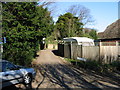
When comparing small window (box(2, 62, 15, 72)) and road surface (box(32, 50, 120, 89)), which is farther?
road surface (box(32, 50, 120, 89))

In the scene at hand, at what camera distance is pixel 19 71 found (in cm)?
615

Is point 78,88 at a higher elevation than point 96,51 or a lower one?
lower

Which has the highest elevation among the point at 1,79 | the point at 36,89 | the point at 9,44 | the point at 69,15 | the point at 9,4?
the point at 69,15

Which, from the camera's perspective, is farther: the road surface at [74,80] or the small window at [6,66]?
the road surface at [74,80]

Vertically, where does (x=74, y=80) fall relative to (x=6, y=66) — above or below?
below

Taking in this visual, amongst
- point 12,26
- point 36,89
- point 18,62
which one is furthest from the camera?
point 12,26

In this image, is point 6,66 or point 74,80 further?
point 74,80

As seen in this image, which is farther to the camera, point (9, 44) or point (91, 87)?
point (9, 44)

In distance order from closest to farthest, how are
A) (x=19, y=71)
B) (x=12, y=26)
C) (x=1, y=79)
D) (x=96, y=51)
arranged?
(x=1, y=79) → (x=19, y=71) → (x=12, y=26) → (x=96, y=51)

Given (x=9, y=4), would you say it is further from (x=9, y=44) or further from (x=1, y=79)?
(x=1, y=79)

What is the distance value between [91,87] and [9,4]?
9318 mm

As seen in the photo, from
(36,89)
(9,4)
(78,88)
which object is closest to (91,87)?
(78,88)

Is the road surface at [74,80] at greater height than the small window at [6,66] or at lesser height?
lesser

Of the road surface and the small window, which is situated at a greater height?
the small window
